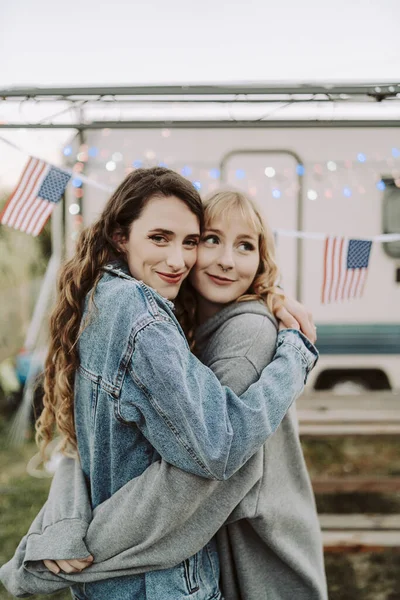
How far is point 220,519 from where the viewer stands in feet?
4.63

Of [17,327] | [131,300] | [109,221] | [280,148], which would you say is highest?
[280,148]

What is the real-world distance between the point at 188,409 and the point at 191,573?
519 millimetres

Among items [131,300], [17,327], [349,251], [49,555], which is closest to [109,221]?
[131,300]

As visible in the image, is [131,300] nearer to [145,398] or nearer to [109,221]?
[145,398]

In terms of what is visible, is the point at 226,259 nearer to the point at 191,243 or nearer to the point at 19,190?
the point at 191,243

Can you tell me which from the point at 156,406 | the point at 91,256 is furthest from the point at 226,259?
the point at 156,406

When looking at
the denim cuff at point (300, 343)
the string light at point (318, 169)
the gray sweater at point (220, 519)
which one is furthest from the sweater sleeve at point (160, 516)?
the string light at point (318, 169)

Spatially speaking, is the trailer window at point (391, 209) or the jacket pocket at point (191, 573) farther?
the trailer window at point (391, 209)

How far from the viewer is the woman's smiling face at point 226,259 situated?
1.72m

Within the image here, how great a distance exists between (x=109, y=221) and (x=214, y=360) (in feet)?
1.71

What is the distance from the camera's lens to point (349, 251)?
3.78 m

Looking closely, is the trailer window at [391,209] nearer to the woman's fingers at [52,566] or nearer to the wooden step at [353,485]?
the wooden step at [353,485]

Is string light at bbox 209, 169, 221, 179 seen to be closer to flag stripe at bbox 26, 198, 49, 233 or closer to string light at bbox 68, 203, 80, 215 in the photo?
string light at bbox 68, 203, 80, 215

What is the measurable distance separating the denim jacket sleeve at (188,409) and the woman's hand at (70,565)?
14.9 inches
